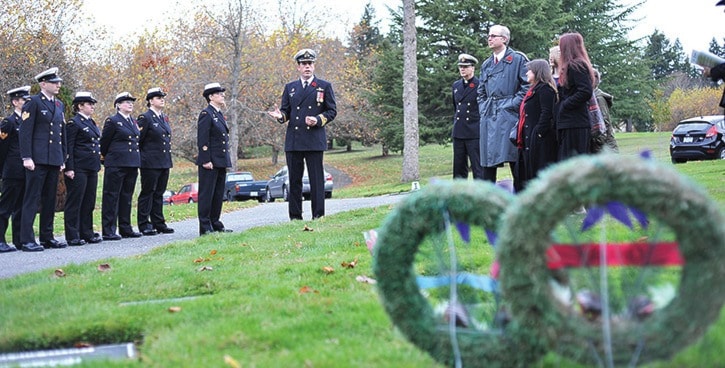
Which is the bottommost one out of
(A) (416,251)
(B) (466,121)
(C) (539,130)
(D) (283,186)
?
(D) (283,186)

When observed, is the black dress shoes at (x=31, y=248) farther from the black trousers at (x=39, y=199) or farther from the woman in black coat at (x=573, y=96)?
the woman in black coat at (x=573, y=96)

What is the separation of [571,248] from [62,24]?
104 feet

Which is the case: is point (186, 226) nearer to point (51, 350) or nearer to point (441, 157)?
point (51, 350)

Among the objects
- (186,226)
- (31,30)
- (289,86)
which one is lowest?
(186,226)

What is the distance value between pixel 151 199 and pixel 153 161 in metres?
0.67

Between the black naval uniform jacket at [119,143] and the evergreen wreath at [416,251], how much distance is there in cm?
964

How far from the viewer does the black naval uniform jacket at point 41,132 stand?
10.3 m

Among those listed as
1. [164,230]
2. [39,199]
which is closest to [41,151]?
[39,199]

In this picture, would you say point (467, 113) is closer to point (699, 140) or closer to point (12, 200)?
point (12, 200)

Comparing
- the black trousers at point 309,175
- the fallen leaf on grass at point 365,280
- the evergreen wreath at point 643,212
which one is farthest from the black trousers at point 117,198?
the evergreen wreath at point 643,212

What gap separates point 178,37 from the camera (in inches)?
1649

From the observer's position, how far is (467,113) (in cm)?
1164

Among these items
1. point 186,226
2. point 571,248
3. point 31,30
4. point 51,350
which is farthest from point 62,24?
point 571,248

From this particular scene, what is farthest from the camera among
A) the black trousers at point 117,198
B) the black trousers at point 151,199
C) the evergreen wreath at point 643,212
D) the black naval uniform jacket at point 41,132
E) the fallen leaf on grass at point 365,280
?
the black trousers at point 151,199
